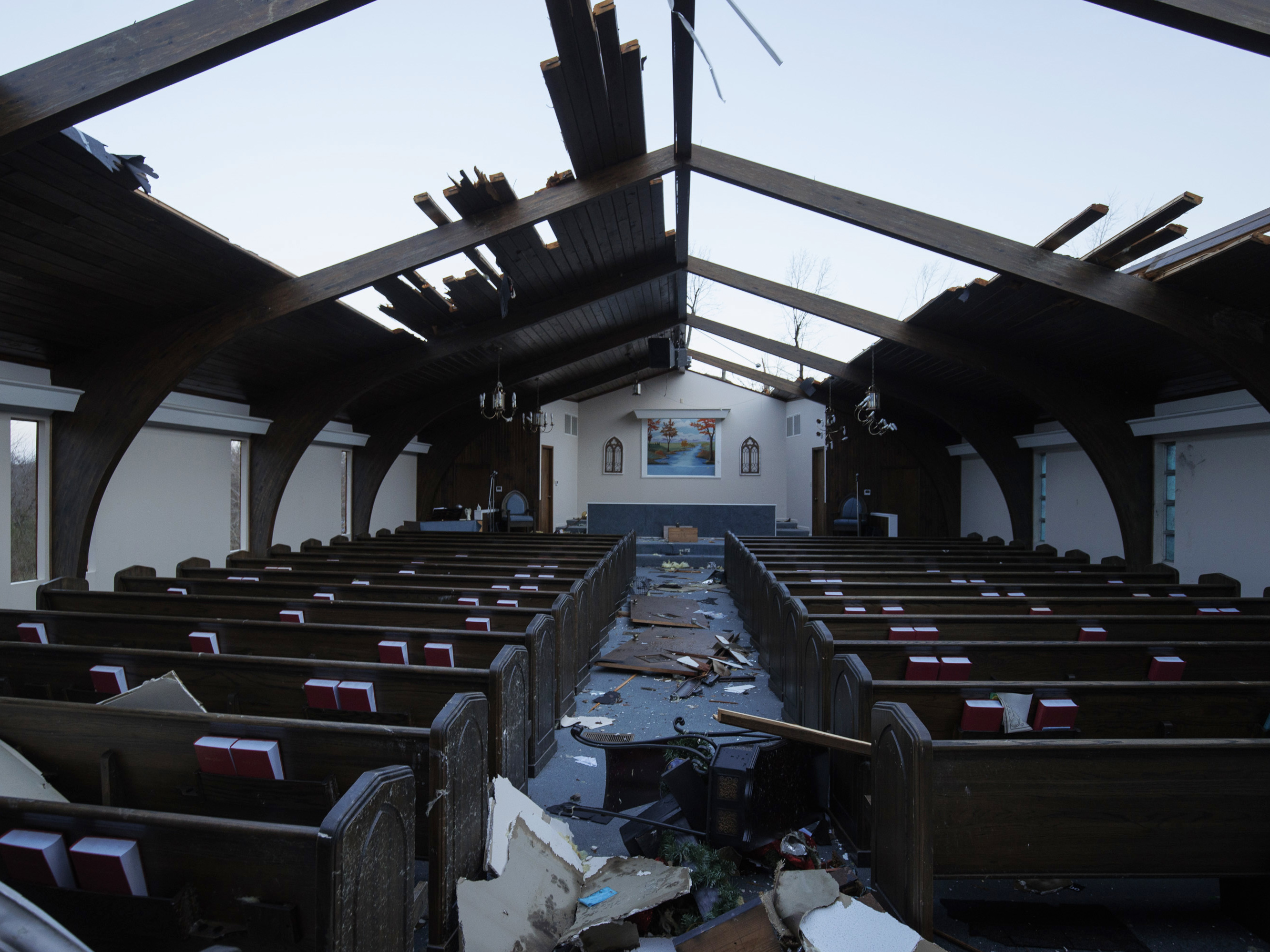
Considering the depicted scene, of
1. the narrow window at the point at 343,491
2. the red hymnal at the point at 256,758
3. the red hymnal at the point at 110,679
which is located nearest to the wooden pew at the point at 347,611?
the red hymnal at the point at 110,679

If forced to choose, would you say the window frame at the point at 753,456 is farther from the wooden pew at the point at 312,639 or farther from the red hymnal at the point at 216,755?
the red hymnal at the point at 216,755

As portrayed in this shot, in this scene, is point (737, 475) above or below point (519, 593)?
above

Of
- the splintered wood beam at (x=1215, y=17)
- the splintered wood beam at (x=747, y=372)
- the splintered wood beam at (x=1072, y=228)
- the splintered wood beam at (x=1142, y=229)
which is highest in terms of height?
the splintered wood beam at (x=747, y=372)

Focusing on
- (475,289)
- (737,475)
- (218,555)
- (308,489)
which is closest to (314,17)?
(475,289)

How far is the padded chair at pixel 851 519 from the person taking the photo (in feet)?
43.8

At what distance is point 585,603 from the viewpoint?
17.2 ft

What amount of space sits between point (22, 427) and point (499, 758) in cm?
551

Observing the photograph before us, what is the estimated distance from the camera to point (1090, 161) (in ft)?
36.6

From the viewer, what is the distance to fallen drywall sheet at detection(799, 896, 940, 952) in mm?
1815

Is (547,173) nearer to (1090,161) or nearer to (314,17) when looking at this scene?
(314,17)

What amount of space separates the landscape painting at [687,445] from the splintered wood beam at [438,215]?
985 centimetres

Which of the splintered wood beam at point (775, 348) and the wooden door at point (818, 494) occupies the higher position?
the splintered wood beam at point (775, 348)

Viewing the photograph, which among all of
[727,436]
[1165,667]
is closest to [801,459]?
[727,436]

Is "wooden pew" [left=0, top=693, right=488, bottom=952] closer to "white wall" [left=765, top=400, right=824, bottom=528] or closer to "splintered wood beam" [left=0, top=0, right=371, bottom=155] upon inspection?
"splintered wood beam" [left=0, top=0, right=371, bottom=155]
